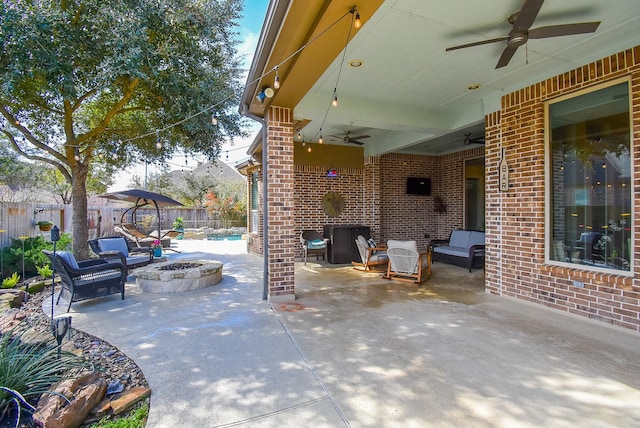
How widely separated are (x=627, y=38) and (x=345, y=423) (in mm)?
4634

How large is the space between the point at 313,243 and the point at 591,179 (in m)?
5.63

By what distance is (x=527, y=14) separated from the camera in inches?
101

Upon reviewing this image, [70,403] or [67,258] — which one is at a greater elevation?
[67,258]

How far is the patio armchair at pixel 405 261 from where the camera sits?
5457 mm

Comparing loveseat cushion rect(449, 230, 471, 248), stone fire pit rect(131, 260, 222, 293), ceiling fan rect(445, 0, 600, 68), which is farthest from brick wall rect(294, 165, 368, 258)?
ceiling fan rect(445, 0, 600, 68)

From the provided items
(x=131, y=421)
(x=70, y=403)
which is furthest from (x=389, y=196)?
(x=70, y=403)

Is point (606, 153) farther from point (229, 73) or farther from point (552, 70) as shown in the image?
point (229, 73)

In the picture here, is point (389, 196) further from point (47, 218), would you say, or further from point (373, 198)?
point (47, 218)

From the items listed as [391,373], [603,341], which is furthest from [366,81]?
[603,341]

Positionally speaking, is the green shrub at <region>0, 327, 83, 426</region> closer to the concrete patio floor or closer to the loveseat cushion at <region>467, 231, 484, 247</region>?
the concrete patio floor

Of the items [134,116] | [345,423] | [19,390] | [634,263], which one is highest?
[134,116]

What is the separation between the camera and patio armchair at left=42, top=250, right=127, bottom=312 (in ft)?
12.8

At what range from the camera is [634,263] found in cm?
323

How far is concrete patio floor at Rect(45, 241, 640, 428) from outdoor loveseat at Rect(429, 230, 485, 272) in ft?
7.42
